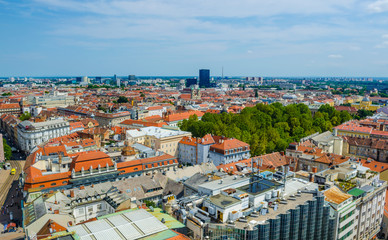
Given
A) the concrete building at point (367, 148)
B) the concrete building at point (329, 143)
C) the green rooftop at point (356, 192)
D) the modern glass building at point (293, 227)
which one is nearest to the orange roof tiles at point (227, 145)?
the concrete building at point (329, 143)

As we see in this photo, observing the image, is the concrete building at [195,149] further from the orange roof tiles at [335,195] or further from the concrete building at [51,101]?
the concrete building at [51,101]

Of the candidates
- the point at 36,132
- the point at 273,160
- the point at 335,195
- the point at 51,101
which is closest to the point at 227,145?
the point at 273,160

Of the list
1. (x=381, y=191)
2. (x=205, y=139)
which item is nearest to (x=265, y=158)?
(x=205, y=139)

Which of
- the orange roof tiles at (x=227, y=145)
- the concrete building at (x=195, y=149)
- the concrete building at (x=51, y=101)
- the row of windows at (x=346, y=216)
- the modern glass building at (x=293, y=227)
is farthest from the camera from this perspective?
the concrete building at (x=51, y=101)

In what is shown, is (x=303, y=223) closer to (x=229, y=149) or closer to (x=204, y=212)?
(x=204, y=212)

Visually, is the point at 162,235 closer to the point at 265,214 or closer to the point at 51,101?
the point at 265,214

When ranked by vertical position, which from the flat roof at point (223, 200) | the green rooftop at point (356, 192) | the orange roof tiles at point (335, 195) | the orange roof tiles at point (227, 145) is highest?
the flat roof at point (223, 200)
